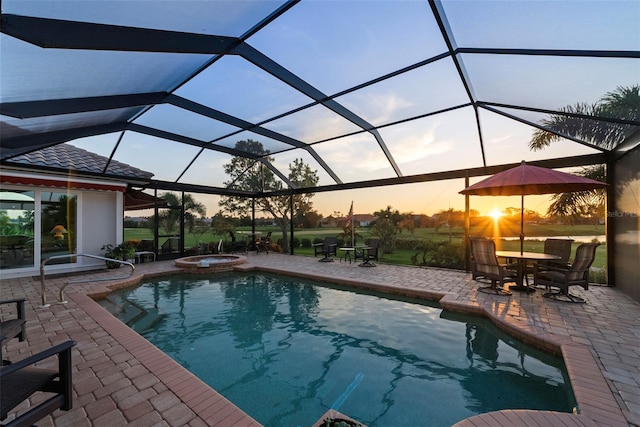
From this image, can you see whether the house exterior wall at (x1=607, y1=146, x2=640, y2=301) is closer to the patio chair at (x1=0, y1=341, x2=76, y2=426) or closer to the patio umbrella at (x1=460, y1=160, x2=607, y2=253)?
the patio umbrella at (x1=460, y1=160, x2=607, y2=253)

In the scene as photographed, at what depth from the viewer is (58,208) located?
32.3 feet

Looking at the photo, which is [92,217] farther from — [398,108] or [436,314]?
[436,314]

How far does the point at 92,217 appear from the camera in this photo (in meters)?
10.8

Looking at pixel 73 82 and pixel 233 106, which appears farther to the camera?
pixel 233 106

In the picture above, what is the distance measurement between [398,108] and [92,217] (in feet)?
38.4

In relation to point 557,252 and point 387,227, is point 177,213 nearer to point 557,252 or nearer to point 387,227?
point 387,227

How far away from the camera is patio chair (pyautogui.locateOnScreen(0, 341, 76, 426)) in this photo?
5.83 ft

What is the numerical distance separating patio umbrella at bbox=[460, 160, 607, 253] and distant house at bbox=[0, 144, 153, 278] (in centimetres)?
1235

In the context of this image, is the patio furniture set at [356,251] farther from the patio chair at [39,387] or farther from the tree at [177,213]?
the patio chair at [39,387]

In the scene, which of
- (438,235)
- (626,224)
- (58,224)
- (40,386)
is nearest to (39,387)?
(40,386)

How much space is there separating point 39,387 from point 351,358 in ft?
11.2

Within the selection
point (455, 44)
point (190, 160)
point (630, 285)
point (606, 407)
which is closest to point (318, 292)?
point (606, 407)

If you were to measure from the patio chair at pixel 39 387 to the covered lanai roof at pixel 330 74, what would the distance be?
2710mm

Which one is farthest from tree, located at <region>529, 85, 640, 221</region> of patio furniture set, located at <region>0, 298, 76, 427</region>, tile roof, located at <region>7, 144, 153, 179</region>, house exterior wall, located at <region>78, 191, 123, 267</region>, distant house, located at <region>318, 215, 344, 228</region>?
house exterior wall, located at <region>78, 191, 123, 267</region>
